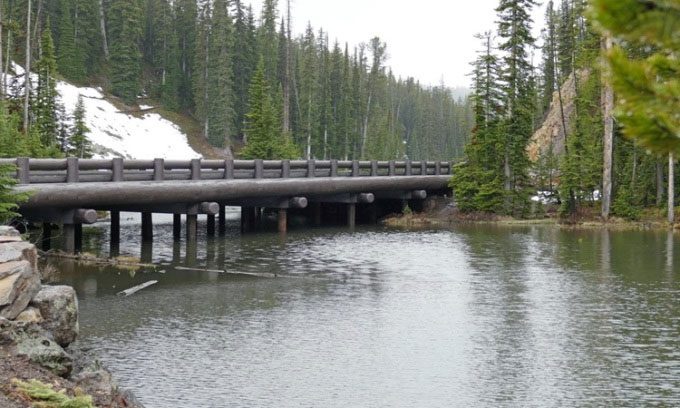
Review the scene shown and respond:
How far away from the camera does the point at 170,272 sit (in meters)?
21.7

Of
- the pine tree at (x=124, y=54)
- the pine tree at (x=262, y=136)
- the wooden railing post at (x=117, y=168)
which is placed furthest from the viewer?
the pine tree at (x=124, y=54)

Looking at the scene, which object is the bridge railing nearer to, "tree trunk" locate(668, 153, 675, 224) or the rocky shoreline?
the rocky shoreline

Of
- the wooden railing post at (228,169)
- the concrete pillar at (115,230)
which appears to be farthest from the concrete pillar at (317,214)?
the concrete pillar at (115,230)

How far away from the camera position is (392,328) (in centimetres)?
1481

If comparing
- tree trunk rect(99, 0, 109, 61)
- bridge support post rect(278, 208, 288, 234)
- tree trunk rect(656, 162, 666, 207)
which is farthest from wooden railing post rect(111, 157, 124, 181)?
tree trunk rect(99, 0, 109, 61)

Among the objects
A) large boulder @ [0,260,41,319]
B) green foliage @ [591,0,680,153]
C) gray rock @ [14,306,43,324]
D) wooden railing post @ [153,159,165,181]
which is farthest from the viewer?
→ wooden railing post @ [153,159,165,181]

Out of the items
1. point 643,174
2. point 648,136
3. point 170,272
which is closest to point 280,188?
point 170,272

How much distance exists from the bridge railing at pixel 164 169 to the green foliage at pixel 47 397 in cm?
1139

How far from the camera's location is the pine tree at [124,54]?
241 feet

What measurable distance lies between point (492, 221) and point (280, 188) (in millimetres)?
12853

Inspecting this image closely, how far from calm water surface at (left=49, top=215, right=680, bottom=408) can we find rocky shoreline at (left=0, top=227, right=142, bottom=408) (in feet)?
3.08

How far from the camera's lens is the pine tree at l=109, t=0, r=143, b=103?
73375 mm

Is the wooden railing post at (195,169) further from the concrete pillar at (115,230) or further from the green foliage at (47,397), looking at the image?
the green foliage at (47,397)

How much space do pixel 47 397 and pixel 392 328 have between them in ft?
25.1
